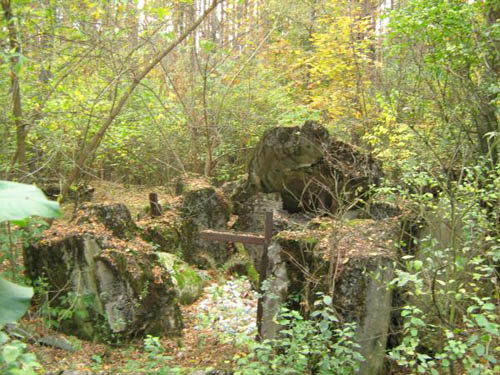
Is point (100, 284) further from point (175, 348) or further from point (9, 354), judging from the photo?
point (9, 354)

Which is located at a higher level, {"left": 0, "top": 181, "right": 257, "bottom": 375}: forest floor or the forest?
the forest

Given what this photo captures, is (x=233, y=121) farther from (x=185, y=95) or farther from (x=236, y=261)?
(x=236, y=261)

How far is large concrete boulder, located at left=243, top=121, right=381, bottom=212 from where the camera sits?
286 inches

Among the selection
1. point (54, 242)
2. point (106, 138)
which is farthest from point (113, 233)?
point (106, 138)

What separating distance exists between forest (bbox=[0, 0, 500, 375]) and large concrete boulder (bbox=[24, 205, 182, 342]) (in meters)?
0.02

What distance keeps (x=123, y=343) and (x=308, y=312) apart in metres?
2.30

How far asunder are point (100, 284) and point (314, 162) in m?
3.87

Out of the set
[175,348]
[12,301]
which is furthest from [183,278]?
[12,301]

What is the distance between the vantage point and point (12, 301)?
52.9 inches

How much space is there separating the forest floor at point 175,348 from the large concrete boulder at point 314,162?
84.7 inches

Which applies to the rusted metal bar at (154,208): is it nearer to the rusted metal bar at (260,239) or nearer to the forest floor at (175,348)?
the forest floor at (175,348)

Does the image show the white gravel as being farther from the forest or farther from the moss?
the moss

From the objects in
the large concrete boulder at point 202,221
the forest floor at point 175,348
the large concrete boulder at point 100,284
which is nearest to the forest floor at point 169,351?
the forest floor at point 175,348

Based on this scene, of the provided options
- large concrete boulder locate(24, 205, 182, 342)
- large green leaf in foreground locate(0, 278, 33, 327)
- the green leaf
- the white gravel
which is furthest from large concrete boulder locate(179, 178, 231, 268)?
large green leaf in foreground locate(0, 278, 33, 327)
